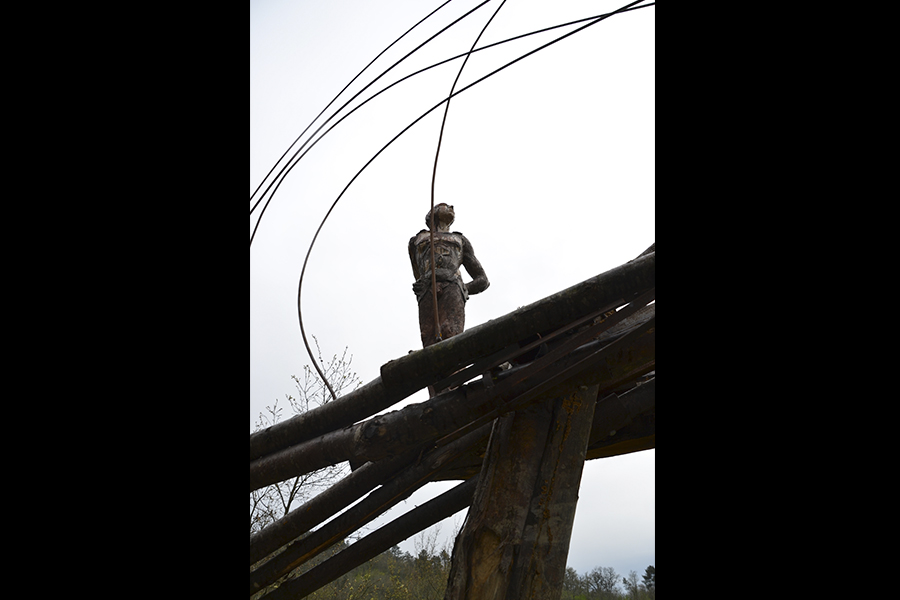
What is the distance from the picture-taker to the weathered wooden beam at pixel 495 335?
2.83 meters

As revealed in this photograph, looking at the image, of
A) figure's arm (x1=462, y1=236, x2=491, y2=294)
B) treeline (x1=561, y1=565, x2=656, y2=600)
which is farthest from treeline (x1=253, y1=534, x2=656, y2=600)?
figure's arm (x1=462, y1=236, x2=491, y2=294)

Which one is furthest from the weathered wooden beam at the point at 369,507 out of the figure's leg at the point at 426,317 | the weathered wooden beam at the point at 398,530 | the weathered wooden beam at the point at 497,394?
the figure's leg at the point at 426,317

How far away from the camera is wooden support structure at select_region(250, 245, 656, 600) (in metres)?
2.71

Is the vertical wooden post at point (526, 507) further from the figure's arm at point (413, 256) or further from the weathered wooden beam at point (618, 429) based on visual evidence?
the figure's arm at point (413, 256)

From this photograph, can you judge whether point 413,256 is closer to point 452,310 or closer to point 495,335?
point 452,310

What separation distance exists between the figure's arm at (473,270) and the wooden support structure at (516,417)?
2663mm

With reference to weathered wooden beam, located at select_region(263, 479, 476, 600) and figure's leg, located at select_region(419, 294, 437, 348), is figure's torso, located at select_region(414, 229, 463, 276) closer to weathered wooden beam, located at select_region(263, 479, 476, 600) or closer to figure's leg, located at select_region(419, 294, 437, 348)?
figure's leg, located at select_region(419, 294, 437, 348)

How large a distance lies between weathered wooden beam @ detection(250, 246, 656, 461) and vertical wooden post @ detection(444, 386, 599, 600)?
41 centimetres

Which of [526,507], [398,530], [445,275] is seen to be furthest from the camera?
[445,275]

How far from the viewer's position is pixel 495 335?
2.94 m

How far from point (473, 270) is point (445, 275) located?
22.9 inches

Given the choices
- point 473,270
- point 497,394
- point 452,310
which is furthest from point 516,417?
point 473,270
